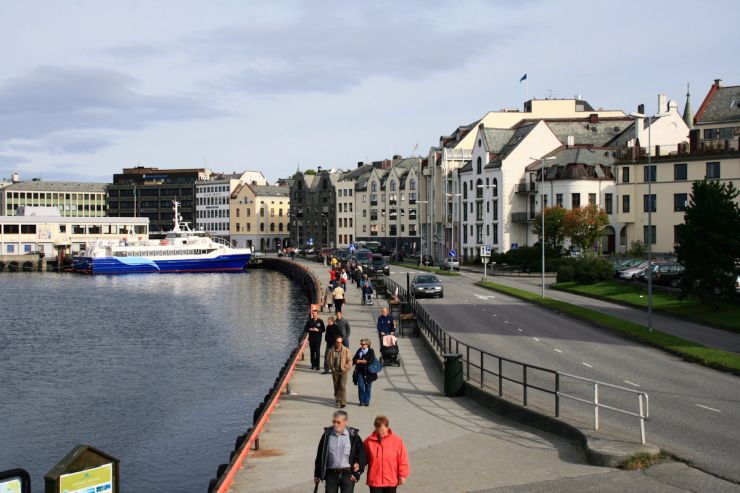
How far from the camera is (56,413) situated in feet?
104

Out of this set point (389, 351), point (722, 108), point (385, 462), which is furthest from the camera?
point (722, 108)

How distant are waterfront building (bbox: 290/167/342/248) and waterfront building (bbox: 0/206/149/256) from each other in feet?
105

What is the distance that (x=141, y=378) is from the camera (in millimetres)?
38875

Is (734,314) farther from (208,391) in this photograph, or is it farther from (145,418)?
(145,418)

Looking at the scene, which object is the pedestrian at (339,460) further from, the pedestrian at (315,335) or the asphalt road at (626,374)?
the pedestrian at (315,335)

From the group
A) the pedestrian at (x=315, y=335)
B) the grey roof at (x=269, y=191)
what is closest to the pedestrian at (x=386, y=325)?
the pedestrian at (x=315, y=335)

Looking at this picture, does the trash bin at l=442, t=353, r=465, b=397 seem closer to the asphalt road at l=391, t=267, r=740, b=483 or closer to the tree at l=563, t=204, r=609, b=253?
the asphalt road at l=391, t=267, r=740, b=483

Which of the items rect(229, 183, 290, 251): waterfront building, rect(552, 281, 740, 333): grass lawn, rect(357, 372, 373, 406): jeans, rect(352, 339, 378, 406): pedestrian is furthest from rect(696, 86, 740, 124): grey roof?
rect(229, 183, 290, 251): waterfront building

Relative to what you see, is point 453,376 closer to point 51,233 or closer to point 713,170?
point 713,170

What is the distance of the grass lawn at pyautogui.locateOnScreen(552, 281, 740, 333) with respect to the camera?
42281mm

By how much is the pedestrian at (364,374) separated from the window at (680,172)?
70211 mm

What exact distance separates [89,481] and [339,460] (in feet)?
15.7

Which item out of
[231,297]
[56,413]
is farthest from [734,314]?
[231,297]

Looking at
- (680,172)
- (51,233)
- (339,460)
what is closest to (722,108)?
(680,172)
